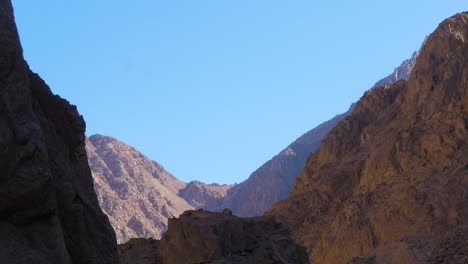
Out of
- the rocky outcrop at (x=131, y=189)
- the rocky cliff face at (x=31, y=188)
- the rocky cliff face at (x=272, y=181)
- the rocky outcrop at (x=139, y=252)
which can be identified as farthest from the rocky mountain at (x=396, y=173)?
the rocky cliff face at (x=272, y=181)

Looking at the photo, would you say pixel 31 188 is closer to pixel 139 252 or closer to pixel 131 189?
pixel 139 252

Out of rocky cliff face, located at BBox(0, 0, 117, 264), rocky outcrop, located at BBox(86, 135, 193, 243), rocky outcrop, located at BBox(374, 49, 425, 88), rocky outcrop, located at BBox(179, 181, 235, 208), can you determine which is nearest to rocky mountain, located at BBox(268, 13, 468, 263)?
rocky cliff face, located at BBox(0, 0, 117, 264)

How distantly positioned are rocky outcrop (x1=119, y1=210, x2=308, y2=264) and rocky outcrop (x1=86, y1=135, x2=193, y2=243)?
2944 inches

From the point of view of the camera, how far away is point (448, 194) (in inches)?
1465

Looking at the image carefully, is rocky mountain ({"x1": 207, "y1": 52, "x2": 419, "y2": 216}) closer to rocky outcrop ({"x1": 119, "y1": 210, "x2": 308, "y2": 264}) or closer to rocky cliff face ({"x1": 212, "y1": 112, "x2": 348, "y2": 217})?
rocky cliff face ({"x1": 212, "y1": 112, "x2": 348, "y2": 217})

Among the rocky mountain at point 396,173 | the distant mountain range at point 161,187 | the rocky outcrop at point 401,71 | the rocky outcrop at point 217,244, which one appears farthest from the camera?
the rocky outcrop at point 401,71

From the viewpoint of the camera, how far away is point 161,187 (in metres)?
140

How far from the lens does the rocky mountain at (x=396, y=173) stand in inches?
1452

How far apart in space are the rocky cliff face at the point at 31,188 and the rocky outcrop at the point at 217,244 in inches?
505

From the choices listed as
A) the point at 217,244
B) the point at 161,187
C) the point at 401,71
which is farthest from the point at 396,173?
the point at 401,71

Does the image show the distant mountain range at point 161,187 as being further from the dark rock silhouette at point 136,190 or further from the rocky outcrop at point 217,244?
the rocky outcrop at point 217,244

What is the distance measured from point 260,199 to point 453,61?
7222 centimetres

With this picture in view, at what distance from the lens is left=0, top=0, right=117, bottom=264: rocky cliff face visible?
263 inches

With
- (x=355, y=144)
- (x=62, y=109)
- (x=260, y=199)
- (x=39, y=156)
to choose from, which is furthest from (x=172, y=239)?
(x=260, y=199)
